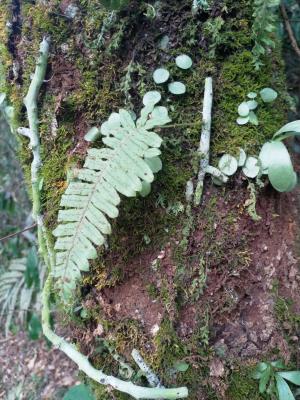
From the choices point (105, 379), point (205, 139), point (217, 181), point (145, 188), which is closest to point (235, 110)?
point (205, 139)

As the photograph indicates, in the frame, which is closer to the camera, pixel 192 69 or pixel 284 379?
pixel 284 379

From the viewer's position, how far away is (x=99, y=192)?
117cm

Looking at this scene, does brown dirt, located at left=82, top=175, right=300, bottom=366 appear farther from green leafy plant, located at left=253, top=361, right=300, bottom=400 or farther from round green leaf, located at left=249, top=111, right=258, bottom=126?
round green leaf, located at left=249, top=111, right=258, bottom=126

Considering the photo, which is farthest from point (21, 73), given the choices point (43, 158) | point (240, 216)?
point (240, 216)

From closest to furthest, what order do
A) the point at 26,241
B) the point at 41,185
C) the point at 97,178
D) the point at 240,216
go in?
the point at 97,178
the point at 240,216
the point at 41,185
the point at 26,241

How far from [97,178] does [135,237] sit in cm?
28

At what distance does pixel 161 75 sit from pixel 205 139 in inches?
10.3

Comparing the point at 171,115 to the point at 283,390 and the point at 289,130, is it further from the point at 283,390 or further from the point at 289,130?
the point at 283,390

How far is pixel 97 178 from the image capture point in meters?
1.19

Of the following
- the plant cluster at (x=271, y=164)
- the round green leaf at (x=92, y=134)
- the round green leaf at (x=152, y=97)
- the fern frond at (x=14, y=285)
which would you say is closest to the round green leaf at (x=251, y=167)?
the plant cluster at (x=271, y=164)

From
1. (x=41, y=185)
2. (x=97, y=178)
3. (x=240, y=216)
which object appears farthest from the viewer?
(x=41, y=185)

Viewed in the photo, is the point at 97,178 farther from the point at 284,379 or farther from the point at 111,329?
the point at 284,379

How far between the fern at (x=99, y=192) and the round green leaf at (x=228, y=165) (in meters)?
0.25

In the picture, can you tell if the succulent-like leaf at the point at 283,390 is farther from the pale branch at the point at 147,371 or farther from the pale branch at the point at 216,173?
the pale branch at the point at 216,173
